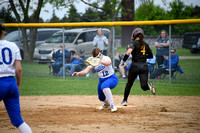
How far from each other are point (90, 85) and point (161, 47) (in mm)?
3357

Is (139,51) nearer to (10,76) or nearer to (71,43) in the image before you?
(10,76)

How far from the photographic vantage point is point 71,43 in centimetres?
1308

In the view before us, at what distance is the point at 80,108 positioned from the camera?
24.7 feet

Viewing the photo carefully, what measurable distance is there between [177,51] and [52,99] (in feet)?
17.7

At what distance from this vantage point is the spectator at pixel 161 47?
1130 centimetres

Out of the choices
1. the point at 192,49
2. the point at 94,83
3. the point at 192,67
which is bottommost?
the point at 94,83

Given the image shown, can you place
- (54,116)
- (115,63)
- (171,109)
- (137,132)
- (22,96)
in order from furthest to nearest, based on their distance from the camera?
(115,63) < (22,96) < (171,109) < (54,116) < (137,132)

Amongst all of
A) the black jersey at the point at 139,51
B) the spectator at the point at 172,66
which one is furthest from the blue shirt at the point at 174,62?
the black jersey at the point at 139,51

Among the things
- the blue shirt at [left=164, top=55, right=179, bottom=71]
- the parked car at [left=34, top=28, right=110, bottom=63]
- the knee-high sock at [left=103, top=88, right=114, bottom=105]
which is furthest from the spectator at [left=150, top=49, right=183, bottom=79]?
the knee-high sock at [left=103, top=88, right=114, bottom=105]

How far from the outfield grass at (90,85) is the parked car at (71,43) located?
49 centimetres

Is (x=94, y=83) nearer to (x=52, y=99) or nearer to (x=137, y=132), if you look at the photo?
(x=52, y=99)

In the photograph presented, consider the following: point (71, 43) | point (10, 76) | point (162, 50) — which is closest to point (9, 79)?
point (10, 76)

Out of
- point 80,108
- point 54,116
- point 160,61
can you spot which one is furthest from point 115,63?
point 54,116

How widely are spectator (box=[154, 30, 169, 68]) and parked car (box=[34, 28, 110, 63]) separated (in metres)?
2.97
